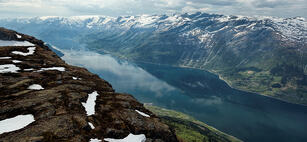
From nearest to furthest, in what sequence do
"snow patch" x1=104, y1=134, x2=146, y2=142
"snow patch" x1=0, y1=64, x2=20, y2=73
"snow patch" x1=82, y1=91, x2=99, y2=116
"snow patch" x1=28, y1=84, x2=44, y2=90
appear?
"snow patch" x1=104, y1=134, x2=146, y2=142 → "snow patch" x1=82, y1=91, x2=99, y2=116 → "snow patch" x1=28, y1=84, x2=44, y2=90 → "snow patch" x1=0, y1=64, x2=20, y2=73

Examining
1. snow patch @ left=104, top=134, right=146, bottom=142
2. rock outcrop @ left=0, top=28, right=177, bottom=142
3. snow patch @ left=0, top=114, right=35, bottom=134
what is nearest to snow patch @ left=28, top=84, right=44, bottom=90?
rock outcrop @ left=0, top=28, right=177, bottom=142

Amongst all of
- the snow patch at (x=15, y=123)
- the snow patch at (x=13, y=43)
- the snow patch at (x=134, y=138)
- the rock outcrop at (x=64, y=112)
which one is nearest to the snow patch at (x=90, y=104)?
the rock outcrop at (x=64, y=112)

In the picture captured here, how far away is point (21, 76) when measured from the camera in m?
55.1

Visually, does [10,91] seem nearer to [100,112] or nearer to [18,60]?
[100,112]

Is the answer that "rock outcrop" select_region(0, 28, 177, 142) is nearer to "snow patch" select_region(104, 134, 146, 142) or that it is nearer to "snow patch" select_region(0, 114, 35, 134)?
"snow patch" select_region(104, 134, 146, 142)

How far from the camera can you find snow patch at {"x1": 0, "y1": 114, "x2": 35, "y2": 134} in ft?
95.4

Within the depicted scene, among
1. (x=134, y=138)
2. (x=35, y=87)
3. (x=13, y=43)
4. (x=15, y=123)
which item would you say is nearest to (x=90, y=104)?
(x=134, y=138)

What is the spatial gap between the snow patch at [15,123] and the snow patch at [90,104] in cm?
1053

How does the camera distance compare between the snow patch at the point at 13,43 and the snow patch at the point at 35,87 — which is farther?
the snow patch at the point at 13,43

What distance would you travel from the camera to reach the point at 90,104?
4447 cm

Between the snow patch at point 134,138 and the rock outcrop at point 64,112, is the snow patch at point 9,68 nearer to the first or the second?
the rock outcrop at point 64,112

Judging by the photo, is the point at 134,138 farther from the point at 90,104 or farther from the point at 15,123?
the point at 15,123

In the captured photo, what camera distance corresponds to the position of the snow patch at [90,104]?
132 ft

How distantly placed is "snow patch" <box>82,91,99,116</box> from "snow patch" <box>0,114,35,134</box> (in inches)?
415
